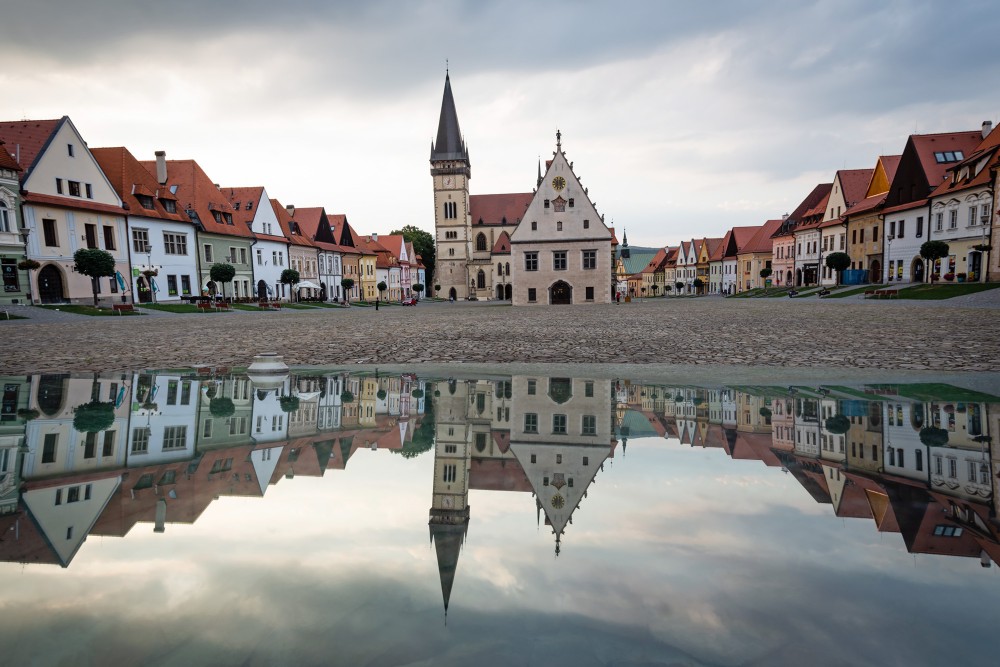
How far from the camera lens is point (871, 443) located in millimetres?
4371

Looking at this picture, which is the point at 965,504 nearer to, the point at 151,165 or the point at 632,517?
the point at 632,517

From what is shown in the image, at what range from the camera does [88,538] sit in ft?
9.26

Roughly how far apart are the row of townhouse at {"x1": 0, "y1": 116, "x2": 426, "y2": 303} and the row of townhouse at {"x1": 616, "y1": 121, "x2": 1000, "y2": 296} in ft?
161

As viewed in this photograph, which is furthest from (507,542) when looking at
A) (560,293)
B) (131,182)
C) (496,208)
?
(496,208)

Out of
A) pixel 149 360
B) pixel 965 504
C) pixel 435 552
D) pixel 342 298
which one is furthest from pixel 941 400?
pixel 342 298

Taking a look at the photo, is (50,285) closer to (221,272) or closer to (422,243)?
(221,272)

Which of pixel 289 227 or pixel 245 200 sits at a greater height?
pixel 245 200

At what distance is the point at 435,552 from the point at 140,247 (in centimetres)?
4520

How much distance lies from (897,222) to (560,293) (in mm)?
26805

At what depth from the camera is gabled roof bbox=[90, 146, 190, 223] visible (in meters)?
40.3

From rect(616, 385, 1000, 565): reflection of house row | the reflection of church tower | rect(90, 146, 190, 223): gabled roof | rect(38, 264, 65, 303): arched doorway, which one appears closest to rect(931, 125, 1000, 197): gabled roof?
rect(616, 385, 1000, 565): reflection of house row

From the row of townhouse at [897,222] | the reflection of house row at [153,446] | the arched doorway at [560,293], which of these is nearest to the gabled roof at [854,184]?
the row of townhouse at [897,222]

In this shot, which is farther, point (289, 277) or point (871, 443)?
point (289, 277)

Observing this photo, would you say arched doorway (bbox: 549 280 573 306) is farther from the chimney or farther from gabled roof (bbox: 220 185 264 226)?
the chimney
